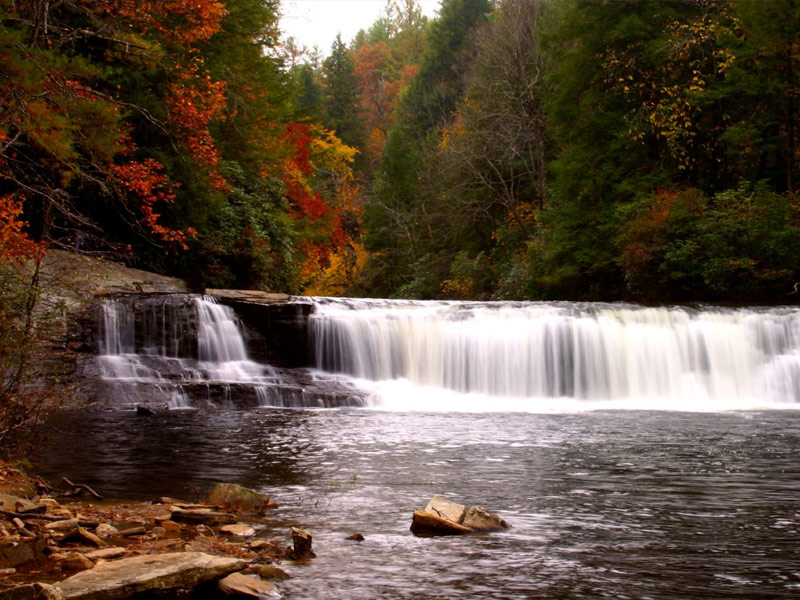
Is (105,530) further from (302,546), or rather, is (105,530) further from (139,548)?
(302,546)

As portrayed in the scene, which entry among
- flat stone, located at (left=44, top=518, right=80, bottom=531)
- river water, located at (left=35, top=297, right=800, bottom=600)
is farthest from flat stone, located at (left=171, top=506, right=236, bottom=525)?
flat stone, located at (left=44, top=518, right=80, bottom=531)

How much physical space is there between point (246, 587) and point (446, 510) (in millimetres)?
2466

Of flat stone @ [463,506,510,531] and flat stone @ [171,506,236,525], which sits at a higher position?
flat stone @ [171,506,236,525]

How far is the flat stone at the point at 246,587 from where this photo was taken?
5.06 m

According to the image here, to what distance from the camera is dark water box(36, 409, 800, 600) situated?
18.6ft

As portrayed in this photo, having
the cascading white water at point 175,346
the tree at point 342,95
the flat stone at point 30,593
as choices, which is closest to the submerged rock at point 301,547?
the flat stone at point 30,593

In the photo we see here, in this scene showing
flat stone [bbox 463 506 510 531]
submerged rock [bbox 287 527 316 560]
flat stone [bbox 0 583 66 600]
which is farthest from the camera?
flat stone [bbox 463 506 510 531]

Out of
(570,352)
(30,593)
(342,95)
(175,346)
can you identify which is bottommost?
(30,593)

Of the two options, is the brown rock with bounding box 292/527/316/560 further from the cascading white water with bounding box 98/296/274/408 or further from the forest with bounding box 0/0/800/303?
the cascading white water with bounding box 98/296/274/408

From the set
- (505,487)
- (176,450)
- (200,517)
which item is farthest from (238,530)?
(176,450)

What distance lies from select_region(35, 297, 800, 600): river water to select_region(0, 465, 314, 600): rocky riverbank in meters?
0.32

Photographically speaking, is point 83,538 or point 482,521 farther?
point 482,521

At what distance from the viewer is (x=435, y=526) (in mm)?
6930

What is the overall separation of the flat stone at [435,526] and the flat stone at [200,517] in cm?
163
